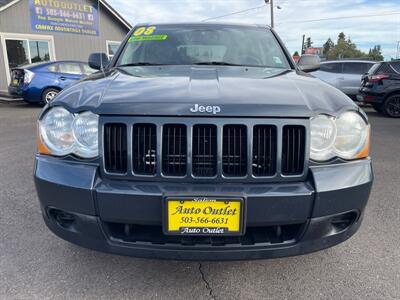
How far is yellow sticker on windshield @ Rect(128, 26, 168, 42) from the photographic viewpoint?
329 cm

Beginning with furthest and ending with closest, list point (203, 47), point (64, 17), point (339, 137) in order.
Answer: point (64, 17), point (203, 47), point (339, 137)

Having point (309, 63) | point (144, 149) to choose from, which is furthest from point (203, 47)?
point (144, 149)

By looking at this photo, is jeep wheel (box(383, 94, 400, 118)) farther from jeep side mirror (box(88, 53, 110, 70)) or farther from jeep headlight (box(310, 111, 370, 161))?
jeep headlight (box(310, 111, 370, 161))

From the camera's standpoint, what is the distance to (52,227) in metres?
1.99

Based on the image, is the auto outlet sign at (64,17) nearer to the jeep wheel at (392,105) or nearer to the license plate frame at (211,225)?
the jeep wheel at (392,105)

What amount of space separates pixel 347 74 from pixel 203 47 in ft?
31.5

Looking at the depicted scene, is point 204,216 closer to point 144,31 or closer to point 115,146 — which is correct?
point 115,146

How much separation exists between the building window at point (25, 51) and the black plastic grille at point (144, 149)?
14.8 meters

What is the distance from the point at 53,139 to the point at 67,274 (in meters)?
0.92

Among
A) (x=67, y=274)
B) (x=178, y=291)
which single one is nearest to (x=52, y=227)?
(x=67, y=274)

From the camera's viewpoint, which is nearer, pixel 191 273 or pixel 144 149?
pixel 144 149

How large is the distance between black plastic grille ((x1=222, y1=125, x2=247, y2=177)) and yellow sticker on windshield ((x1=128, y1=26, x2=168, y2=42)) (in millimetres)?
1810

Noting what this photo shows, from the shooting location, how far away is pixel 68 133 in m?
1.92

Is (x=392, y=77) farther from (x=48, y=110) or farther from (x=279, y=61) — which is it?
(x=48, y=110)
